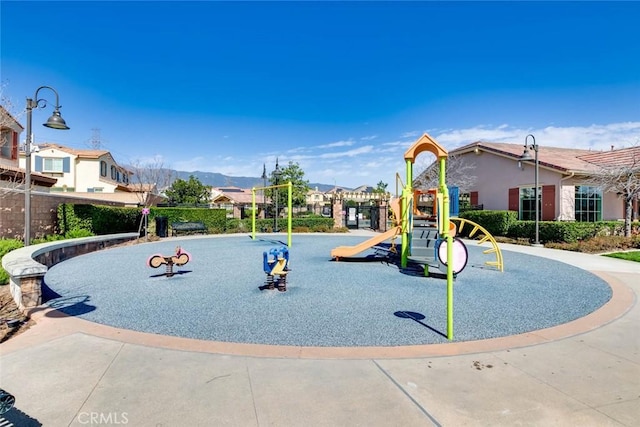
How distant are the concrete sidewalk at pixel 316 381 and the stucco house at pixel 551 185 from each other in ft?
57.9

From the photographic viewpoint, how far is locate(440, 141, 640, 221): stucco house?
19625 mm

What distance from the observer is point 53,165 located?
35.8 m

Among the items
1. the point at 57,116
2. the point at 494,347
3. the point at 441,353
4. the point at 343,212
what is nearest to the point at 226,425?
the point at 441,353

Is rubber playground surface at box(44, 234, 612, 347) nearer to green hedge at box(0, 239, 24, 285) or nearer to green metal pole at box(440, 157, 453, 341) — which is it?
green metal pole at box(440, 157, 453, 341)

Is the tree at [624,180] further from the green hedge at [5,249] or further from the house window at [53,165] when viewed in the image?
the house window at [53,165]

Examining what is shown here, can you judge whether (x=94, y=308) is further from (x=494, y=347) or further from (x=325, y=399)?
(x=494, y=347)

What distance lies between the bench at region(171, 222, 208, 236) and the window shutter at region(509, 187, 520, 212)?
19.8 meters

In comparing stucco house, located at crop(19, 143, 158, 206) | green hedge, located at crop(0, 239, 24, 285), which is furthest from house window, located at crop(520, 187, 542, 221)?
stucco house, located at crop(19, 143, 158, 206)

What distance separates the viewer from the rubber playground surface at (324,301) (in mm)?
5125

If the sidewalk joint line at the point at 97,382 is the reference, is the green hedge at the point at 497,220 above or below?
above

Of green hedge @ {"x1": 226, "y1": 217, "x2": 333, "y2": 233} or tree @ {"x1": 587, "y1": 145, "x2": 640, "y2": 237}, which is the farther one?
green hedge @ {"x1": 226, "y1": 217, "x2": 333, "y2": 233}

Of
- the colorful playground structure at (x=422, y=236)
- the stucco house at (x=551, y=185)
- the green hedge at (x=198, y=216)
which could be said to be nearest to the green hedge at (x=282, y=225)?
the green hedge at (x=198, y=216)

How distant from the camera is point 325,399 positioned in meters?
3.19

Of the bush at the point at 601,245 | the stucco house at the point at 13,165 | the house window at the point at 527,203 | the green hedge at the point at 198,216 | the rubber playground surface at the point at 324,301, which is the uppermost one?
the stucco house at the point at 13,165
